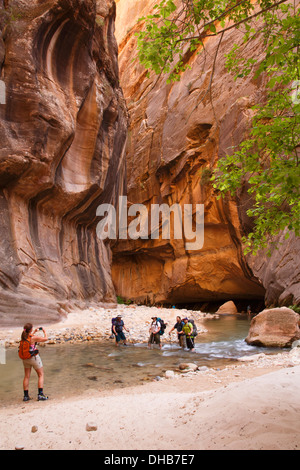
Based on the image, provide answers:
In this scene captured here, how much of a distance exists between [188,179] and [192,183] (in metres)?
0.61

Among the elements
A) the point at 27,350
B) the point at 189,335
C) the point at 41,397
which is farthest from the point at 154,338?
the point at 27,350

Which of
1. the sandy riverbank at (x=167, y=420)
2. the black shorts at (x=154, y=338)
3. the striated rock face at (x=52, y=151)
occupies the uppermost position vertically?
the striated rock face at (x=52, y=151)

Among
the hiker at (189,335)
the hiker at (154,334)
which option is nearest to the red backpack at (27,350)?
the hiker at (154,334)

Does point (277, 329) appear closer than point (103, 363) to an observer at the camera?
No

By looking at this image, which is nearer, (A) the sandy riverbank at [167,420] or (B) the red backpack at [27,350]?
(A) the sandy riverbank at [167,420]

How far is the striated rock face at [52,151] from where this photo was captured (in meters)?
15.3

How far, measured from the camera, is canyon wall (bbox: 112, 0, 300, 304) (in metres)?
25.0

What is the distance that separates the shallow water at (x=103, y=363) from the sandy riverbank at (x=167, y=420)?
953mm

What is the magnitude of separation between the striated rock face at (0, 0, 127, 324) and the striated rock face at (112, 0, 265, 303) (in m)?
7.64

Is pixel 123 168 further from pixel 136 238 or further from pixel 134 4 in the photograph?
pixel 134 4

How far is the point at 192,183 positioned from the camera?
1162 inches

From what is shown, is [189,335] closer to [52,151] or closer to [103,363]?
[103,363]

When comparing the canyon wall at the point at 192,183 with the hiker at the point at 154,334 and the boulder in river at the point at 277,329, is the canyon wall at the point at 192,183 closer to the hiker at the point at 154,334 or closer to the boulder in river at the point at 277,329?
the boulder in river at the point at 277,329
